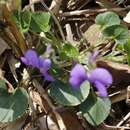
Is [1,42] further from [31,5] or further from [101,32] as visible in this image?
[101,32]

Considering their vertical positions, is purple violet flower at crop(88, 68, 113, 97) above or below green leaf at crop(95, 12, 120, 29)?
below

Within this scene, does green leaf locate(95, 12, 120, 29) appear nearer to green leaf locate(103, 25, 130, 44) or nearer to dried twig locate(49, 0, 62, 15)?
green leaf locate(103, 25, 130, 44)

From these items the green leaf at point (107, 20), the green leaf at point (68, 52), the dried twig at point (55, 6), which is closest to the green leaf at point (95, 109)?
the green leaf at point (68, 52)

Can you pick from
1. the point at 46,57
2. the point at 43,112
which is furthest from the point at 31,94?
the point at 46,57

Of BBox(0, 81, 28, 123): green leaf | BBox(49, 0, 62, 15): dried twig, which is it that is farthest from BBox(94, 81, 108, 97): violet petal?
BBox(49, 0, 62, 15): dried twig

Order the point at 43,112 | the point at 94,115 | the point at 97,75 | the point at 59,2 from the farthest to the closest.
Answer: the point at 59,2 → the point at 43,112 → the point at 94,115 → the point at 97,75
